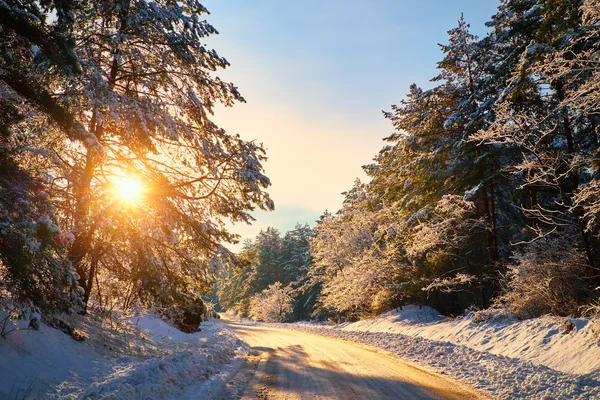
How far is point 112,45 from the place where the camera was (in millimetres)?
9023

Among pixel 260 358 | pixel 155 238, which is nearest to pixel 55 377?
pixel 155 238

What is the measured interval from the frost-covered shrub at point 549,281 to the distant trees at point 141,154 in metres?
10.3

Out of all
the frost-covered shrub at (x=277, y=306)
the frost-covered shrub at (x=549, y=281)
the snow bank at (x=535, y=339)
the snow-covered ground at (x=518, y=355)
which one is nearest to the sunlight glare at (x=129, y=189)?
the snow-covered ground at (x=518, y=355)

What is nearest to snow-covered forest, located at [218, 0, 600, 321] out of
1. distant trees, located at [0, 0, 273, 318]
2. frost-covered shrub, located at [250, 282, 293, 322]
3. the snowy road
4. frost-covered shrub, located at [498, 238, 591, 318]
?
frost-covered shrub, located at [498, 238, 591, 318]

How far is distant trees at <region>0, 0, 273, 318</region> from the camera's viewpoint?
8.19m

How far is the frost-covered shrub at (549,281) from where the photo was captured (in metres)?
12.1

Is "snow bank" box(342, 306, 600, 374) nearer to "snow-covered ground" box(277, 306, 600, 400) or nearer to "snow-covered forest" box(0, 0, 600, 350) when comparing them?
"snow-covered ground" box(277, 306, 600, 400)

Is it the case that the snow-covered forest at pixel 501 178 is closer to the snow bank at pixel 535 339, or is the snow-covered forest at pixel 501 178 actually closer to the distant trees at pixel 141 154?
the snow bank at pixel 535 339

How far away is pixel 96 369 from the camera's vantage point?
7.57 meters

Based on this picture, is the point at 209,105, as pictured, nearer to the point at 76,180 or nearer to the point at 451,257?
the point at 76,180

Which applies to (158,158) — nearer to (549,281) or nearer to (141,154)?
(141,154)

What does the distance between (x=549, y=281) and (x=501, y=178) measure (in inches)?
247

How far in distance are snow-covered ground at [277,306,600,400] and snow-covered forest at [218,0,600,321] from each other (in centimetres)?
102

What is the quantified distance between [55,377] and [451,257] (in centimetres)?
1888
